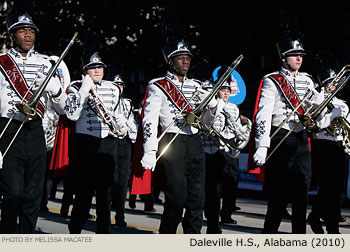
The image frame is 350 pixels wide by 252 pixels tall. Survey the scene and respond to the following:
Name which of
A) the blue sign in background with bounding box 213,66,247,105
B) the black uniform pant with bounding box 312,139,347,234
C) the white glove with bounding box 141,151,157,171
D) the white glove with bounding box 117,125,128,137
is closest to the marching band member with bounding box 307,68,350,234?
the black uniform pant with bounding box 312,139,347,234

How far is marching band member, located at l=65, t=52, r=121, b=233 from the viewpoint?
8844 mm

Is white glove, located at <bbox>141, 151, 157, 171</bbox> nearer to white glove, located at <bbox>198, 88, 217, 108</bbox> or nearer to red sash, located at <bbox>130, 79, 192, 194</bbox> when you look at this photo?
red sash, located at <bbox>130, 79, 192, 194</bbox>

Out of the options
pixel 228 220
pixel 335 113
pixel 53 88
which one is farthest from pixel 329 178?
pixel 53 88

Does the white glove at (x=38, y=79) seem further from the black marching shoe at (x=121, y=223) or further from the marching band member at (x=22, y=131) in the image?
the black marching shoe at (x=121, y=223)

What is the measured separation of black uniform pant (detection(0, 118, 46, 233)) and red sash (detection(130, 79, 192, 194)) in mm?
1085

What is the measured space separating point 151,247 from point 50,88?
192 cm

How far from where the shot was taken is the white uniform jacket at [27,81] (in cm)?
725

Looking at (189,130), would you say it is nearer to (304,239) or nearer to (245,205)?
(304,239)

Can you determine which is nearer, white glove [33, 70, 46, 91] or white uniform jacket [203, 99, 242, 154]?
white glove [33, 70, 46, 91]

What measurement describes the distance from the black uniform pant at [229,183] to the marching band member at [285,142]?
10.8 feet

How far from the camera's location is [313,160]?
32.1 feet

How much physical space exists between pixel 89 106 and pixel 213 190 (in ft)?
6.47

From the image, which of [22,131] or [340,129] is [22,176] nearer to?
[22,131]

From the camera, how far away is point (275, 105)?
26.9 feet
